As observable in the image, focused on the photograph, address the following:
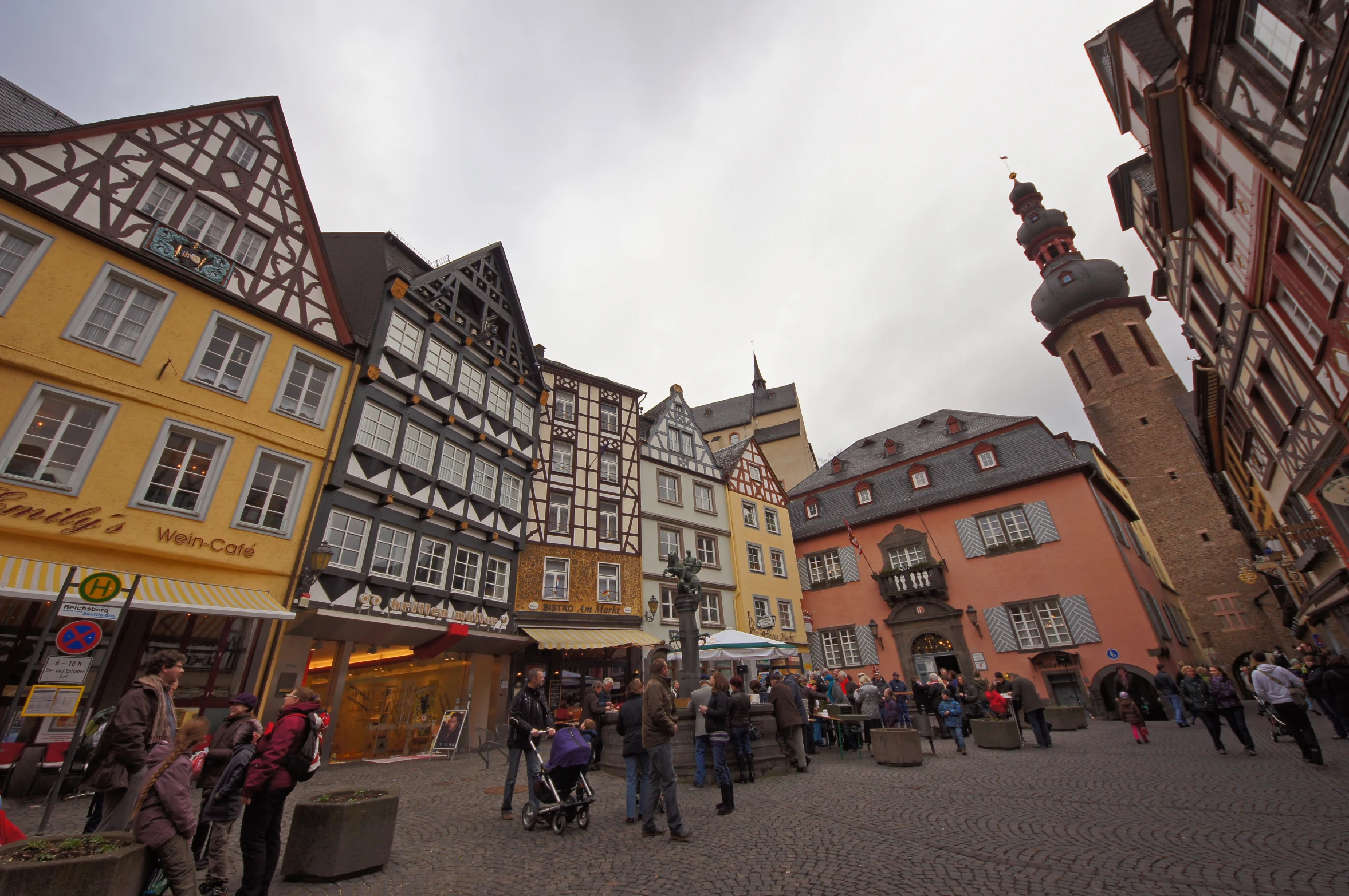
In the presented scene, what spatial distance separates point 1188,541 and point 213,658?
40731 millimetres

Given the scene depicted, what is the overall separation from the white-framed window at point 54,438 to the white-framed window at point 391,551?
5353mm

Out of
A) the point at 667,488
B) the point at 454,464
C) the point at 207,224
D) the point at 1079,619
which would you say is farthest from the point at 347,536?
the point at 1079,619

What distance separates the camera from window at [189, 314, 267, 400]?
38.6 ft

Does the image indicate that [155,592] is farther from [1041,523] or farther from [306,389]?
[1041,523]

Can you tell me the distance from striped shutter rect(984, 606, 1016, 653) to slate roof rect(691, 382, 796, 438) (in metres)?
29.4

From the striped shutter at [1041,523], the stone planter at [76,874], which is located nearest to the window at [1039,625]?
the striped shutter at [1041,523]

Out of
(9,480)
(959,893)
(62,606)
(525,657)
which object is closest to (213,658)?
(9,480)

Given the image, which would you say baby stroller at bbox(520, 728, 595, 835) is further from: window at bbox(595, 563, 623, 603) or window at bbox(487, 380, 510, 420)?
window at bbox(487, 380, 510, 420)

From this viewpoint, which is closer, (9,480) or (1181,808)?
(1181,808)

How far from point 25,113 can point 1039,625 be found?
32.7m

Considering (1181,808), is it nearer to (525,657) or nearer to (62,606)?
(62,606)

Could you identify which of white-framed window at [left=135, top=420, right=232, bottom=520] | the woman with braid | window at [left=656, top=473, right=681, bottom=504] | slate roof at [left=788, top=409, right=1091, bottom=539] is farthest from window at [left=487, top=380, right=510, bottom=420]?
slate roof at [left=788, top=409, right=1091, bottom=539]

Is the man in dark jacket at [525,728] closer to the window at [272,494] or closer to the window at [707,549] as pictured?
the window at [272,494]

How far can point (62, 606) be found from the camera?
646 cm
